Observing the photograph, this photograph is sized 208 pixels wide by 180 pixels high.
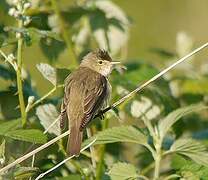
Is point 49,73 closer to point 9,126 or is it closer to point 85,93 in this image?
point 9,126

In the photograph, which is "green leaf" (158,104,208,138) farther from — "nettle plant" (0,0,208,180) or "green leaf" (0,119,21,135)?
"green leaf" (0,119,21,135)

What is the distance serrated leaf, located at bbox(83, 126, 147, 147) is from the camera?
4.00m

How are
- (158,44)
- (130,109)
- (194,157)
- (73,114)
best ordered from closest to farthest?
1. (194,157)
2. (73,114)
3. (130,109)
4. (158,44)

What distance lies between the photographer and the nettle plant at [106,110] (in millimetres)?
4016

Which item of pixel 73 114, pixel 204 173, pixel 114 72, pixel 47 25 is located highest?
pixel 47 25

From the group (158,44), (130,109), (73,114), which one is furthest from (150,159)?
(158,44)

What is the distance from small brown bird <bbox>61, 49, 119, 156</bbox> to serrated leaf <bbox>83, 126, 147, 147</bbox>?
16cm

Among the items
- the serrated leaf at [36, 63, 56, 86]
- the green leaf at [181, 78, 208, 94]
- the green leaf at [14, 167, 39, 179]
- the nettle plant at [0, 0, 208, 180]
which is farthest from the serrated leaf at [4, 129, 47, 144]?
the green leaf at [181, 78, 208, 94]

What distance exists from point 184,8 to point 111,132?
7.09 m

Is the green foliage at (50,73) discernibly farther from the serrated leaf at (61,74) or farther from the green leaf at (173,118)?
the green leaf at (173,118)

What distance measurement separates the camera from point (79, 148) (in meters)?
4.11

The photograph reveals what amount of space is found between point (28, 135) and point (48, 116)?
0.47 meters

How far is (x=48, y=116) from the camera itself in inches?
169

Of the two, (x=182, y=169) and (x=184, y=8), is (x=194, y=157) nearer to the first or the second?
(x=182, y=169)
